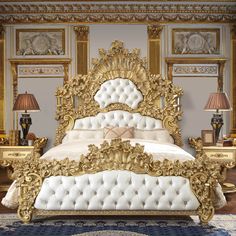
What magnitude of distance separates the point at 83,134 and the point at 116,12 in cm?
185

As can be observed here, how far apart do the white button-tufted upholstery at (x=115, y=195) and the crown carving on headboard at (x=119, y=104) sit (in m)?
2.40

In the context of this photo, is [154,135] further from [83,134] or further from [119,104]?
[83,134]

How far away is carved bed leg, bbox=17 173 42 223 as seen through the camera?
4613mm

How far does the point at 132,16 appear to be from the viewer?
7176 millimetres

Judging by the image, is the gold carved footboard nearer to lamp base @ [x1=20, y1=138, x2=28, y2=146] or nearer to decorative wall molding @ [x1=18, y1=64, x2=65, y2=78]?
lamp base @ [x1=20, y1=138, x2=28, y2=146]

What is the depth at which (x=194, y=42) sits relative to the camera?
23.6ft

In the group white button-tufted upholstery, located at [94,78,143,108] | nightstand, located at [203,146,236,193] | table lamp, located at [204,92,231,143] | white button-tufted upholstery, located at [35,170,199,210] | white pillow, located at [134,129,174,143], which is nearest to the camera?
white button-tufted upholstery, located at [35,170,199,210]

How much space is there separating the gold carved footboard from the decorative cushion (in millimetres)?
1769

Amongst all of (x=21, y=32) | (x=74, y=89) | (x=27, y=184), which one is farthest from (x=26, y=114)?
(x=27, y=184)

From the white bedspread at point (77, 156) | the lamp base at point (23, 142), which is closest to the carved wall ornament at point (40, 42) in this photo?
the lamp base at point (23, 142)

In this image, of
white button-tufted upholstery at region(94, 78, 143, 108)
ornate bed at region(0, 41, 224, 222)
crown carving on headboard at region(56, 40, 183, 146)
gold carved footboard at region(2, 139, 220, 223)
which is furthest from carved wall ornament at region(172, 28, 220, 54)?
gold carved footboard at region(2, 139, 220, 223)

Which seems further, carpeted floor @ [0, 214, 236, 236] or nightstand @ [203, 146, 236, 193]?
nightstand @ [203, 146, 236, 193]

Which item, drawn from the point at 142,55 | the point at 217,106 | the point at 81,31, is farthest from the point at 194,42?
the point at 81,31

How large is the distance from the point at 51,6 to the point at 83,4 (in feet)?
1.52
